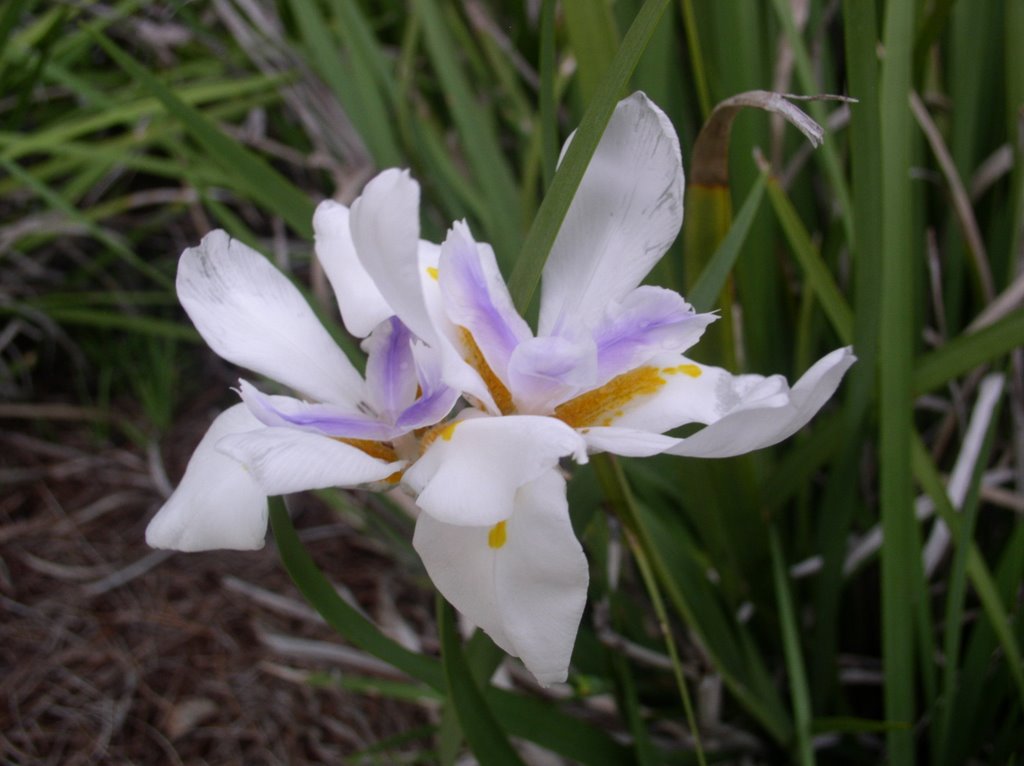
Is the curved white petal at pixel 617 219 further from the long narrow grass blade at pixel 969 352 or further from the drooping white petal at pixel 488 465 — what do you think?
the long narrow grass blade at pixel 969 352

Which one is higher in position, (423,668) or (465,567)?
(465,567)

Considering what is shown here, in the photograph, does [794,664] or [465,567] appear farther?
[794,664]

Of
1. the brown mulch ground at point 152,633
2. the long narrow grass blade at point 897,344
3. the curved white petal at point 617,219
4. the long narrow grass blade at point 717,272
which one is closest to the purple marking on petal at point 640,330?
the curved white petal at point 617,219

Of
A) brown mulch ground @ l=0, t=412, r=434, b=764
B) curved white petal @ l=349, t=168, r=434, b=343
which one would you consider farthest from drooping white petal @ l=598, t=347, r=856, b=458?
brown mulch ground @ l=0, t=412, r=434, b=764

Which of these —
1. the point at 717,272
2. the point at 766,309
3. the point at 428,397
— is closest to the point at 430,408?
the point at 428,397

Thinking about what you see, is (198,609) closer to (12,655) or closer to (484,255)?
(12,655)

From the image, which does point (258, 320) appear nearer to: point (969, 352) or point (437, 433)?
point (437, 433)
